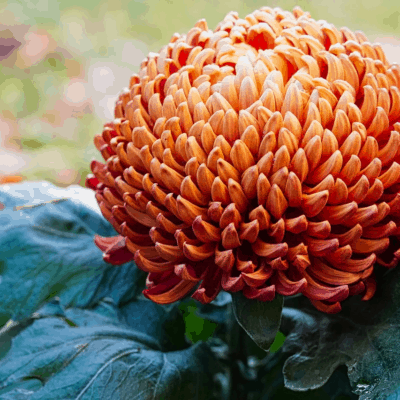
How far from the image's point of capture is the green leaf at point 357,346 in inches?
32.3

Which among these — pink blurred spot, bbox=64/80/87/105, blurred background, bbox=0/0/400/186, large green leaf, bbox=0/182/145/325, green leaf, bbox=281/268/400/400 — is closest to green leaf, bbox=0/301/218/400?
large green leaf, bbox=0/182/145/325

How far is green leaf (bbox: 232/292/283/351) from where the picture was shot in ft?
2.74

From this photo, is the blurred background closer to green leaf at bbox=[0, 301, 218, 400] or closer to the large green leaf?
the large green leaf

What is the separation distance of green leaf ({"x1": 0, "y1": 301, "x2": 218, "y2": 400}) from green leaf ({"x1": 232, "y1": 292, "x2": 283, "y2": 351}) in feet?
0.79

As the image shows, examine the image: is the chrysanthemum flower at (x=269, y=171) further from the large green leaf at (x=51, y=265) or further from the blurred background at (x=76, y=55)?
the blurred background at (x=76, y=55)

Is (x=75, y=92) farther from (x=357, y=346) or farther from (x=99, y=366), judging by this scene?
(x=357, y=346)

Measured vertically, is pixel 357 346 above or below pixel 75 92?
above

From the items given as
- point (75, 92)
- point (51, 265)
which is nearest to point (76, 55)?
point (75, 92)

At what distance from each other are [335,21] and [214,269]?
10.0ft

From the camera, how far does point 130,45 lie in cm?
374

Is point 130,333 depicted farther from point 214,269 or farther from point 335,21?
point 335,21

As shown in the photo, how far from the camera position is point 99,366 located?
995 mm

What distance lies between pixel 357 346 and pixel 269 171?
0.33m

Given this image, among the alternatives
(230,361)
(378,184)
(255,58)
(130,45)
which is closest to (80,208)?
(230,361)
